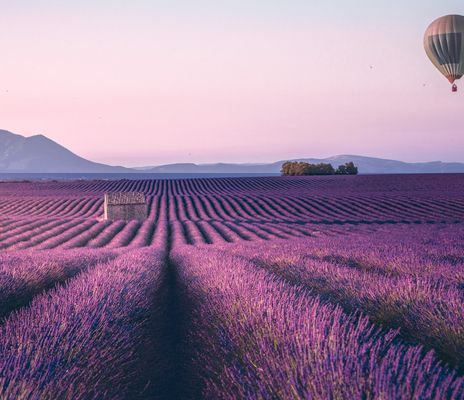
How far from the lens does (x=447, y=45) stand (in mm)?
29750

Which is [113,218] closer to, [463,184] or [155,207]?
[155,207]

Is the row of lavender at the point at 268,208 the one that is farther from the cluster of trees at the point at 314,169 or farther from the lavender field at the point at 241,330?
the cluster of trees at the point at 314,169

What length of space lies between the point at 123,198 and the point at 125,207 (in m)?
0.62

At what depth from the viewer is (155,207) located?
4162 centimetres

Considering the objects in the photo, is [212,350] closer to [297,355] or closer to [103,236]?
[297,355]

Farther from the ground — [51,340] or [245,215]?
[51,340]

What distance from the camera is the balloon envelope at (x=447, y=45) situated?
29219 millimetres

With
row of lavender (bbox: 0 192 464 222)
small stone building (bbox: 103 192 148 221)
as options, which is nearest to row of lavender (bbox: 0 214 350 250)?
small stone building (bbox: 103 192 148 221)

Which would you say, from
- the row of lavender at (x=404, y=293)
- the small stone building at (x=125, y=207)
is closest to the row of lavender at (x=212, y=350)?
the row of lavender at (x=404, y=293)

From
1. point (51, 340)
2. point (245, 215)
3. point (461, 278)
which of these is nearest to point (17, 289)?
point (51, 340)

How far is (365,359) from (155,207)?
3962cm

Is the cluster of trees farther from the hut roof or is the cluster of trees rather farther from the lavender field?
the lavender field

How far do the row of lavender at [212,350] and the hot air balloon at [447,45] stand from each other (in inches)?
1099

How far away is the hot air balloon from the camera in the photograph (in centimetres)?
2922
